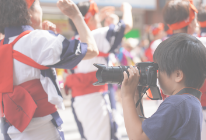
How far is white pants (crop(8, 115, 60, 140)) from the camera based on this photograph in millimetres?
1216

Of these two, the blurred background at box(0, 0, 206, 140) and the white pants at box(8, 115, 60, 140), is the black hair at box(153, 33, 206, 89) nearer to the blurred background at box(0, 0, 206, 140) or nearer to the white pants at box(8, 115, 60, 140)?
the white pants at box(8, 115, 60, 140)

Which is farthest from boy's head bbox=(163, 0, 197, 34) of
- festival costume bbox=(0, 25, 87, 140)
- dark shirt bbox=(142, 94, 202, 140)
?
dark shirt bbox=(142, 94, 202, 140)

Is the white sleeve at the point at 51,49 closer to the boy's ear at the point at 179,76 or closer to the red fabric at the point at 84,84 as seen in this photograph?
the boy's ear at the point at 179,76

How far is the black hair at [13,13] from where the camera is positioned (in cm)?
124

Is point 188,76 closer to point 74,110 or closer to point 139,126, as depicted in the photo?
point 139,126

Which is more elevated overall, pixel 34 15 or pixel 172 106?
pixel 34 15

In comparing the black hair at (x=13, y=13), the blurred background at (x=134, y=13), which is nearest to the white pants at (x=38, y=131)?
the black hair at (x=13, y=13)

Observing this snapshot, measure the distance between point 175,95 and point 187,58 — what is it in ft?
0.54

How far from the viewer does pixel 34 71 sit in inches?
48.1

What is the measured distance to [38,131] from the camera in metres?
1.25

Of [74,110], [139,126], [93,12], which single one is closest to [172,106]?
[139,126]

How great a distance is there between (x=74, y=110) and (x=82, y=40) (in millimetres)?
1160

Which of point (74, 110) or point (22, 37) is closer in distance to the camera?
point (22, 37)

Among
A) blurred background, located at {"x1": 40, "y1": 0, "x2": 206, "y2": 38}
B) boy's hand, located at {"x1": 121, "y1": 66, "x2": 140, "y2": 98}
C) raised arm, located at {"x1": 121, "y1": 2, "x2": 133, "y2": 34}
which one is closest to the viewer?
boy's hand, located at {"x1": 121, "y1": 66, "x2": 140, "y2": 98}
